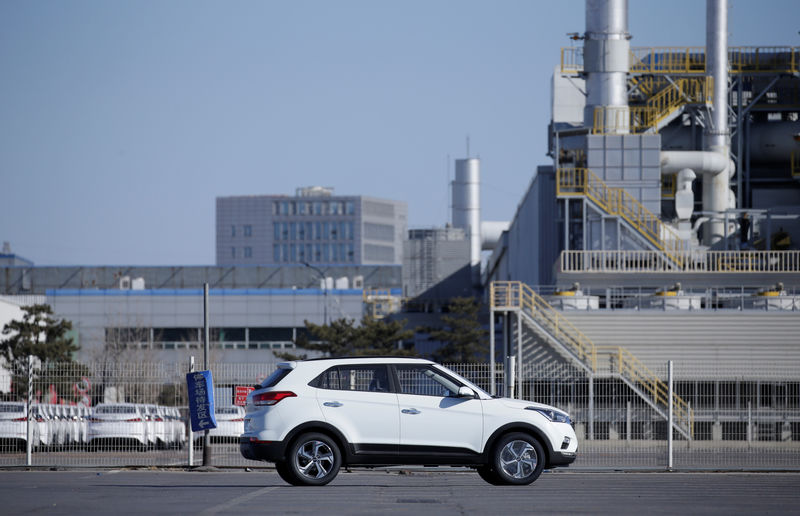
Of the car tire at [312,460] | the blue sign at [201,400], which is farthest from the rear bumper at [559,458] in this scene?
the blue sign at [201,400]

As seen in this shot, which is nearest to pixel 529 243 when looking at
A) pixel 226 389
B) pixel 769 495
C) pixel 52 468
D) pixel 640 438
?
pixel 640 438

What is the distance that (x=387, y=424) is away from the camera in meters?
16.0

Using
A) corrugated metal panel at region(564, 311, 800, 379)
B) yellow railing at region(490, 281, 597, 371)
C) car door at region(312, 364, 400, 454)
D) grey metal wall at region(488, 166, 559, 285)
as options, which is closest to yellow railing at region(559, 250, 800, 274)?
grey metal wall at region(488, 166, 559, 285)

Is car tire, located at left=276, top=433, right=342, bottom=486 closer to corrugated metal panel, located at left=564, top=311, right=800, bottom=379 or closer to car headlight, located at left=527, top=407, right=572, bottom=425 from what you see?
car headlight, located at left=527, top=407, right=572, bottom=425

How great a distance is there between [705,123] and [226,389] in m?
32.5

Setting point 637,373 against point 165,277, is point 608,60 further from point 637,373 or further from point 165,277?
point 165,277

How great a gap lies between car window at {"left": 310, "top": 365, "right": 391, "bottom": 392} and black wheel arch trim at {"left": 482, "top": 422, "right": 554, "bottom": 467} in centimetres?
152

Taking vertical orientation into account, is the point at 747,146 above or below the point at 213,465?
above

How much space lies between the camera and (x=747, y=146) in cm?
5406

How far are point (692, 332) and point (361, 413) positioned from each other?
2784cm

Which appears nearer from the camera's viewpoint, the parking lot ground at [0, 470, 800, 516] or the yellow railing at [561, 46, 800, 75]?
the parking lot ground at [0, 470, 800, 516]

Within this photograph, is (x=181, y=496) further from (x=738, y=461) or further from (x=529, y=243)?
(x=529, y=243)

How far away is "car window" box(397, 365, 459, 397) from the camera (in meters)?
16.2

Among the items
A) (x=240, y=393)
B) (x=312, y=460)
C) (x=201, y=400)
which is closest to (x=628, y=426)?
(x=240, y=393)
